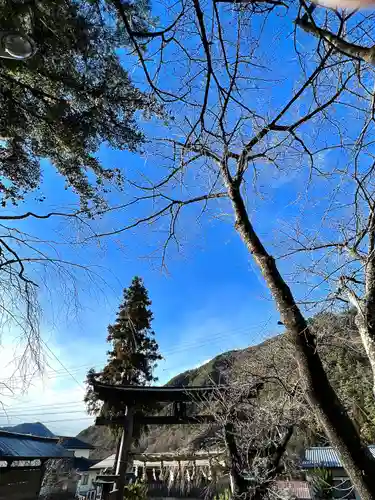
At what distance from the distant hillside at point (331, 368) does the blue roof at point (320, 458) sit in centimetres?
148

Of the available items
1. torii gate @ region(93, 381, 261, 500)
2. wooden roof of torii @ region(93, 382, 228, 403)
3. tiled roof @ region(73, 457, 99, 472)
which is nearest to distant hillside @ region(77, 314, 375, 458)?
torii gate @ region(93, 381, 261, 500)

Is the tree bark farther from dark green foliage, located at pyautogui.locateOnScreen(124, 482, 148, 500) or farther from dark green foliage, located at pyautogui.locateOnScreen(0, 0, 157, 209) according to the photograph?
dark green foliage, located at pyautogui.locateOnScreen(124, 482, 148, 500)

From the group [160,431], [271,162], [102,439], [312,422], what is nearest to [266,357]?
[312,422]

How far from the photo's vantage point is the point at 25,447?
961 cm

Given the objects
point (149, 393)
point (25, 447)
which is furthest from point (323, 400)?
point (25, 447)

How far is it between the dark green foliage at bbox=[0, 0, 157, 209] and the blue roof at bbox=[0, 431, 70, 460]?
28.9 feet

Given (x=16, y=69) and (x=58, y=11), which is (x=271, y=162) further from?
(x=16, y=69)

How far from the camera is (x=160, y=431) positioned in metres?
21.6

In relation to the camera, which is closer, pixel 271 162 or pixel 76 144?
pixel 271 162

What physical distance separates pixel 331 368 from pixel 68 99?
21.9ft

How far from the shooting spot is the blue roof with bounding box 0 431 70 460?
28.8 feet

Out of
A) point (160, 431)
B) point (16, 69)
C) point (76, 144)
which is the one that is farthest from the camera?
point (160, 431)

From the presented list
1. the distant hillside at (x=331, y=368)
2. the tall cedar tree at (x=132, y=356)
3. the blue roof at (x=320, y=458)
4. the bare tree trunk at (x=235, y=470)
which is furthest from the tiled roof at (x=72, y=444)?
the bare tree trunk at (x=235, y=470)

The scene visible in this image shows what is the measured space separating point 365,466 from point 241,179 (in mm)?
1724
